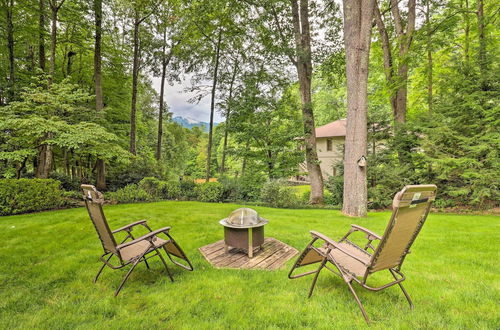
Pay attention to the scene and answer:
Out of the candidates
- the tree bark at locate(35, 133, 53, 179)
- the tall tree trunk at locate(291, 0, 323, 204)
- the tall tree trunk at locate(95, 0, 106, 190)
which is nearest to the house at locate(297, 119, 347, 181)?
the tall tree trunk at locate(291, 0, 323, 204)

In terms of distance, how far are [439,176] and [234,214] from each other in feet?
29.4

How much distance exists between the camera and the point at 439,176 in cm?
870

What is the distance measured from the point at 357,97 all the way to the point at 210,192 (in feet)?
24.7

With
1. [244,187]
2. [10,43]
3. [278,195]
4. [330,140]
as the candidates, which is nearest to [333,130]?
[330,140]

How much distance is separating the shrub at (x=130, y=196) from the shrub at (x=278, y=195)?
5340mm

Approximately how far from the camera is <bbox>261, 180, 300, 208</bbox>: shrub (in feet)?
32.7

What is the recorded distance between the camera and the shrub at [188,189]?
1158 cm

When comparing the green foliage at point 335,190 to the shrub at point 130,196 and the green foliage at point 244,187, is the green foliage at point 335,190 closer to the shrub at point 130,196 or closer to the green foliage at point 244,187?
the green foliage at point 244,187

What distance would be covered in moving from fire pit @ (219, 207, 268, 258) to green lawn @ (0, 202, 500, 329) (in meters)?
0.53

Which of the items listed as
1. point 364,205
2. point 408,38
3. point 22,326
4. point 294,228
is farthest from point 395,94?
point 22,326

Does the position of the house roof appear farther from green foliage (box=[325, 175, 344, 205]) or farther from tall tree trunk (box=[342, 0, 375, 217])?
tall tree trunk (box=[342, 0, 375, 217])

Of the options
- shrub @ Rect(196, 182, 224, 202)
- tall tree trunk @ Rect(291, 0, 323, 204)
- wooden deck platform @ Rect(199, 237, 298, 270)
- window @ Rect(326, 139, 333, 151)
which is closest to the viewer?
wooden deck platform @ Rect(199, 237, 298, 270)

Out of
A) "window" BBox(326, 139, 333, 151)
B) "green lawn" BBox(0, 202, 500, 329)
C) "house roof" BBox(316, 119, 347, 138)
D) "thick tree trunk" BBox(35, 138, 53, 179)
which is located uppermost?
"house roof" BBox(316, 119, 347, 138)

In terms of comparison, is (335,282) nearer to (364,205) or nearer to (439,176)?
(364,205)
